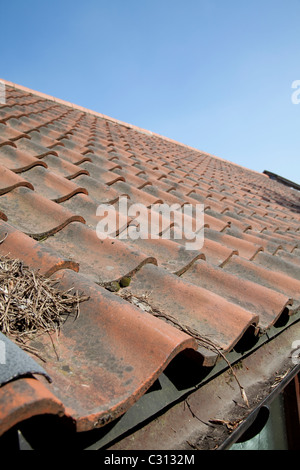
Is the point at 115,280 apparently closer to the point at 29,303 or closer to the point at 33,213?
the point at 29,303

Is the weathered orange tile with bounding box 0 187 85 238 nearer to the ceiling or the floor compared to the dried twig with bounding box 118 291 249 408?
nearer to the ceiling

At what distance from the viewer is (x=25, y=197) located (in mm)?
1852

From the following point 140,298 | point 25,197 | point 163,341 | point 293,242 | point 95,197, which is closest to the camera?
point 163,341

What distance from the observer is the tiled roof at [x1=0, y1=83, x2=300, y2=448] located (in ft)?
2.78

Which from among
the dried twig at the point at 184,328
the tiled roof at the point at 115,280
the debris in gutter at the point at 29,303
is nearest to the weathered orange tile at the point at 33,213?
the tiled roof at the point at 115,280

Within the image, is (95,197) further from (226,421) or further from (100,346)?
(226,421)

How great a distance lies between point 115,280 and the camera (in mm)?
1420

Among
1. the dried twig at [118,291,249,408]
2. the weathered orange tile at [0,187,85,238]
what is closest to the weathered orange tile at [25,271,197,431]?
the dried twig at [118,291,249,408]

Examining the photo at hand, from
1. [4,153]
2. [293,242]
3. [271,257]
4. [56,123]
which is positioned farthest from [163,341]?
[56,123]

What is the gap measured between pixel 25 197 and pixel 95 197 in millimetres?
569

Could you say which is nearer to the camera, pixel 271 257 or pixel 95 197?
pixel 95 197

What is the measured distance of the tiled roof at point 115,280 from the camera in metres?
0.85

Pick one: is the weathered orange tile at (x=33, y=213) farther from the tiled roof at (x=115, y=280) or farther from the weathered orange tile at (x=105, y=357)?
the weathered orange tile at (x=105, y=357)

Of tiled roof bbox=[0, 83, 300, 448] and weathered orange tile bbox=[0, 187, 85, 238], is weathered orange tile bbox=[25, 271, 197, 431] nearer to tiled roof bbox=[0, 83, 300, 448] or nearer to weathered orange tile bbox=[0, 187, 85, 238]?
tiled roof bbox=[0, 83, 300, 448]
